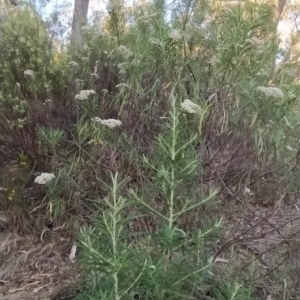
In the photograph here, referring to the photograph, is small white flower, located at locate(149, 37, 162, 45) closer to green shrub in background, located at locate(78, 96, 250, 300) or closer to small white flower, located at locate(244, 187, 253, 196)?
small white flower, located at locate(244, 187, 253, 196)

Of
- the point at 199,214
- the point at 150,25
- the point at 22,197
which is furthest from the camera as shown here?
the point at 150,25

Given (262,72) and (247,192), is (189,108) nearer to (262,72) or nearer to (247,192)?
(247,192)

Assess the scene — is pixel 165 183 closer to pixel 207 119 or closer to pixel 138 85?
pixel 207 119

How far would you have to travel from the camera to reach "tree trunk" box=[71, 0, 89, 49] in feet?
19.1

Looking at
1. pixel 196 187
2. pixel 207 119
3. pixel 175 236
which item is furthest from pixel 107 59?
pixel 175 236

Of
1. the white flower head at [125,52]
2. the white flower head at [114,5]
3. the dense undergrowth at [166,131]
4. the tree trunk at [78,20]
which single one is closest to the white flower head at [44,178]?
the dense undergrowth at [166,131]

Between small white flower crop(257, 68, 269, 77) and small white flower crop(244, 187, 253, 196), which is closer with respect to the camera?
small white flower crop(244, 187, 253, 196)

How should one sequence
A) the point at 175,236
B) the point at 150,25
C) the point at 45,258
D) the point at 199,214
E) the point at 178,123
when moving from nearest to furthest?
the point at 175,236, the point at 178,123, the point at 199,214, the point at 45,258, the point at 150,25

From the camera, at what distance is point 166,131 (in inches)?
104

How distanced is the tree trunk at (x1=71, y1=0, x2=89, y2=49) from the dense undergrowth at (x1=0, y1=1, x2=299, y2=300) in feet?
2.30

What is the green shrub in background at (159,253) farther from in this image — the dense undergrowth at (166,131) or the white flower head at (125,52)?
the white flower head at (125,52)

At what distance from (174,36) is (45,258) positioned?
1919 mm

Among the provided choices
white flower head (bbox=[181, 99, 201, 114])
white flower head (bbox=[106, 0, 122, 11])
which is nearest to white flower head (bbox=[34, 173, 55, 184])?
white flower head (bbox=[181, 99, 201, 114])

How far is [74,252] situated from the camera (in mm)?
3576
